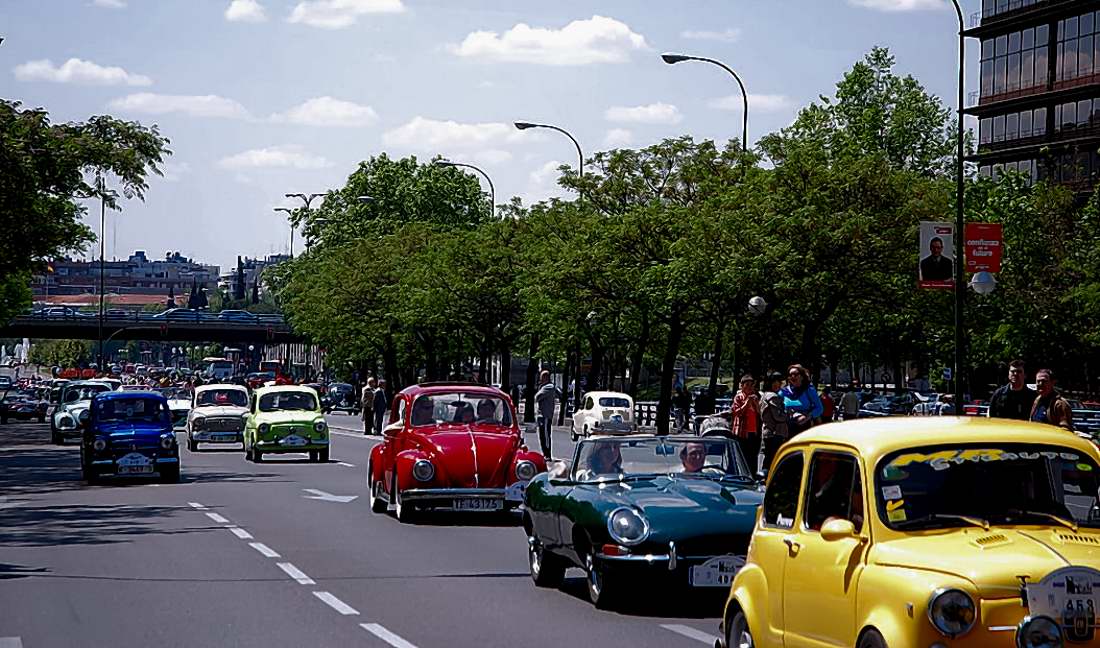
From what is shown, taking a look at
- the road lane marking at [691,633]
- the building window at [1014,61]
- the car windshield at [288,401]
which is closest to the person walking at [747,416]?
the road lane marking at [691,633]

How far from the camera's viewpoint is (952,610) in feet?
24.0

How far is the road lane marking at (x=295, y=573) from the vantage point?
15.7m

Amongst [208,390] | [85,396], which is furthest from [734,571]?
[85,396]

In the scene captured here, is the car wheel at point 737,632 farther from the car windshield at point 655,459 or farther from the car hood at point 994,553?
the car windshield at point 655,459

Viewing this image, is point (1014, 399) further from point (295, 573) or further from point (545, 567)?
point (295, 573)

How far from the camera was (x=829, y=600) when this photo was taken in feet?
26.9

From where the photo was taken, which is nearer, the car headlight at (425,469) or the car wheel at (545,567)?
the car wheel at (545,567)

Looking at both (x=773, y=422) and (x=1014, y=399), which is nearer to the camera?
(x=1014, y=399)

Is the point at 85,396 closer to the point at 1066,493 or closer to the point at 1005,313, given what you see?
the point at 1005,313

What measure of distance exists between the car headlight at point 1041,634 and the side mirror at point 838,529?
42.0 inches

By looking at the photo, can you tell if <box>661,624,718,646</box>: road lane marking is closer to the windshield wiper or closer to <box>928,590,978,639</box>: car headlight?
the windshield wiper

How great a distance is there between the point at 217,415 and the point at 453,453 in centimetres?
2689

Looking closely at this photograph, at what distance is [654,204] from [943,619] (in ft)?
160

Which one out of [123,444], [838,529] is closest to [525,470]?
[123,444]
